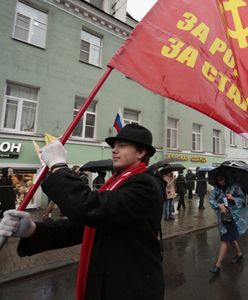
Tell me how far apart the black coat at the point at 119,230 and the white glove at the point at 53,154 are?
101 millimetres

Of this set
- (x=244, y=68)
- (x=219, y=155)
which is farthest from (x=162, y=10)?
(x=219, y=155)

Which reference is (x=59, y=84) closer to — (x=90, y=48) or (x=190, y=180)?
(x=90, y=48)

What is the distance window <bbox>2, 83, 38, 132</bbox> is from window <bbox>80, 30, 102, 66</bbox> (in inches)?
127

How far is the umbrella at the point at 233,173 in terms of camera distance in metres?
4.71

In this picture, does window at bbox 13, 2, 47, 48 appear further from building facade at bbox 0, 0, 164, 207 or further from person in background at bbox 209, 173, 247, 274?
person in background at bbox 209, 173, 247, 274

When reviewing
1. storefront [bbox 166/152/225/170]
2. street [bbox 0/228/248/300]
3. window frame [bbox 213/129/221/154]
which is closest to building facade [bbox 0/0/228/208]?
storefront [bbox 166/152/225/170]

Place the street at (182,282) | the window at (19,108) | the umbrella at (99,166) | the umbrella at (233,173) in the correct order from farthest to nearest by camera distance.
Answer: the window at (19,108)
the umbrella at (99,166)
the umbrella at (233,173)
the street at (182,282)

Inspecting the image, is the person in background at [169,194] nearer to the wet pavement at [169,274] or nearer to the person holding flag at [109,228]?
the wet pavement at [169,274]

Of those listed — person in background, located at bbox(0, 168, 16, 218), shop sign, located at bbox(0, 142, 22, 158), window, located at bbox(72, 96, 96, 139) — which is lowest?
person in background, located at bbox(0, 168, 16, 218)

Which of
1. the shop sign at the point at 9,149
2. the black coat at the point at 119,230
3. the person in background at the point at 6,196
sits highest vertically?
the shop sign at the point at 9,149

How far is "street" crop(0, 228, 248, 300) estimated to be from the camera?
380 cm

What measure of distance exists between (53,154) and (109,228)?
1.90ft

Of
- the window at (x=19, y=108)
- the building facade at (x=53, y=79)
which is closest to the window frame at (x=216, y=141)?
the building facade at (x=53, y=79)

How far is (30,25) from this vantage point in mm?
10680
